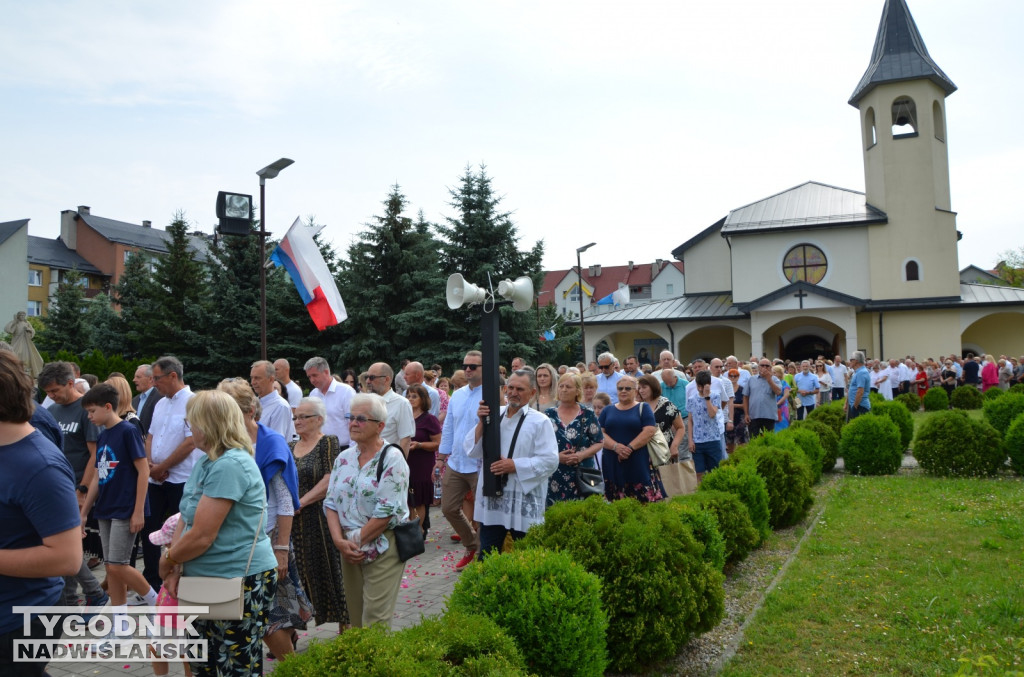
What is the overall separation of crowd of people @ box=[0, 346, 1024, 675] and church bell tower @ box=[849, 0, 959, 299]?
2851cm

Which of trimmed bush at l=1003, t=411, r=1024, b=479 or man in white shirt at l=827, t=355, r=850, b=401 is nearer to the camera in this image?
trimmed bush at l=1003, t=411, r=1024, b=479

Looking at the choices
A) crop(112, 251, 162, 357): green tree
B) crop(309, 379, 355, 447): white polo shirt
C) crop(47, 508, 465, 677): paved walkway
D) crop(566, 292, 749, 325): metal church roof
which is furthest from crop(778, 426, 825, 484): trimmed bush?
crop(112, 251, 162, 357): green tree

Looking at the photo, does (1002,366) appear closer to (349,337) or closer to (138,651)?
(349,337)

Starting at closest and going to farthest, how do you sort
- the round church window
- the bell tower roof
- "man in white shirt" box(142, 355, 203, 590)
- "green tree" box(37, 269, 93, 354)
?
"man in white shirt" box(142, 355, 203, 590), the bell tower roof, the round church window, "green tree" box(37, 269, 93, 354)

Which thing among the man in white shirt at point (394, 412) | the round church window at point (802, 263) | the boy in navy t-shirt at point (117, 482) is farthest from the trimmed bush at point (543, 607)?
the round church window at point (802, 263)

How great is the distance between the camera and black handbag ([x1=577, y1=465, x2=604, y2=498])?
21.0ft

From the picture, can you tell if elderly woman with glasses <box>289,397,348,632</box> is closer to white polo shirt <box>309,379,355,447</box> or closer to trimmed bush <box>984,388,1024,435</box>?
white polo shirt <box>309,379,355,447</box>

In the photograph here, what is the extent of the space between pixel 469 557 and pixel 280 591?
3.29 metres

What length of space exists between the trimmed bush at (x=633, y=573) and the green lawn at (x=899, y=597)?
51 centimetres

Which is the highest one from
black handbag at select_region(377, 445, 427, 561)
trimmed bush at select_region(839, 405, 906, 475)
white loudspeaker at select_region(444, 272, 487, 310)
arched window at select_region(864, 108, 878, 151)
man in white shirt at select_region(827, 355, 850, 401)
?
arched window at select_region(864, 108, 878, 151)

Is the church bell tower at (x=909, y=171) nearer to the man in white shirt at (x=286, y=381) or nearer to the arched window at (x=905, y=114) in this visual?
the arched window at (x=905, y=114)

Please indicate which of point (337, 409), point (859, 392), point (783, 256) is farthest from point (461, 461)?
point (783, 256)

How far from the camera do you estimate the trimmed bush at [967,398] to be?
23.3 metres

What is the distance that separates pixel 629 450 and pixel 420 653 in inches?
167
